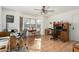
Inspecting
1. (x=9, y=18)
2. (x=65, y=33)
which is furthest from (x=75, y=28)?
(x=9, y=18)

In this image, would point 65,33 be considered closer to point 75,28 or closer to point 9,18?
point 75,28

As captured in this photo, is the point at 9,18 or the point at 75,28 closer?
the point at 9,18

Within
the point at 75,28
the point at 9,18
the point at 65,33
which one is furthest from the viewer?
the point at 65,33

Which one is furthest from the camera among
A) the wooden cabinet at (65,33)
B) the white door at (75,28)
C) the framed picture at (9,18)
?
the wooden cabinet at (65,33)

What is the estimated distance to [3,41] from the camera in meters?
1.45

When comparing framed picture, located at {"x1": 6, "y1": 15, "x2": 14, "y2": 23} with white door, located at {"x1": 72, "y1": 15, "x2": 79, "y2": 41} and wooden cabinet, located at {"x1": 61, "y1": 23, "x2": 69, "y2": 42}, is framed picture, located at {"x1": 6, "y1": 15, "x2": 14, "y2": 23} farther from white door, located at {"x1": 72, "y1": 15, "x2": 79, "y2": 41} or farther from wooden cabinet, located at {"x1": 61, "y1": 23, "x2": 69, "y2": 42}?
white door, located at {"x1": 72, "y1": 15, "x2": 79, "y2": 41}

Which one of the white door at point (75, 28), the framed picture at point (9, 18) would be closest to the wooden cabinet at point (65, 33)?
the white door at point (75, 28)

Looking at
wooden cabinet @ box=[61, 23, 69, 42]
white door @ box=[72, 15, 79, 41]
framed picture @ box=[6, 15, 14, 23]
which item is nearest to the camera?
framed picture @ box=[6, 15, 14, 23]

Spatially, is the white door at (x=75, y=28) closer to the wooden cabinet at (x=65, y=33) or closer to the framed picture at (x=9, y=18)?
the wooden cabinet at (x=65, y=33)

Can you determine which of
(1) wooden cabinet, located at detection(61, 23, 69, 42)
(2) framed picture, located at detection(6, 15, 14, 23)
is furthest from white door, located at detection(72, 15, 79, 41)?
(2) framed picture, located at detection(6, 15, 14, 23)

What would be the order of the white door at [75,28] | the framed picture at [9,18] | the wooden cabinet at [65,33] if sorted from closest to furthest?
the framed picture at [9,18]
the white door at [75,28]
the wooden cabinet at [65,33]

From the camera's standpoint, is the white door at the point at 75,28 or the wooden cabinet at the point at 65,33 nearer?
the white door at the point at 75,28
